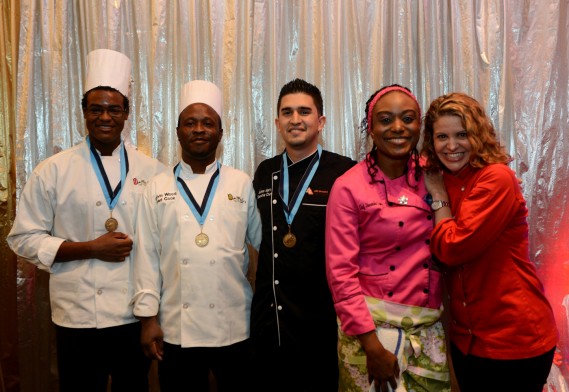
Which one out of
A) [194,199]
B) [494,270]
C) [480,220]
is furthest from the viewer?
[194,199]

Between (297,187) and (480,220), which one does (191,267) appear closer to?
(297,187)

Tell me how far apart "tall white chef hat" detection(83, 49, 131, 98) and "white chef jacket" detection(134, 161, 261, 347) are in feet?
1.88

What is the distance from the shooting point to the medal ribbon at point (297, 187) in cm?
216

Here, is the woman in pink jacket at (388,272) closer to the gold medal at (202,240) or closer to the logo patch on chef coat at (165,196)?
the gold medal at (202,240)

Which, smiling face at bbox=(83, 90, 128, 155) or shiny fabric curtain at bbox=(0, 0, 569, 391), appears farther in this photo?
shiny fabric curtain at bbox=(0, 0, 569, 391)

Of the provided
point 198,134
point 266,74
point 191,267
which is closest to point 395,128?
point 198,134

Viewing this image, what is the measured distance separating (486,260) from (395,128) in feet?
2.04

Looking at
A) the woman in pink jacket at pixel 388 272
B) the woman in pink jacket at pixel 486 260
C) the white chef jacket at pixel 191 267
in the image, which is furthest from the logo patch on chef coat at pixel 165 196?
the woman in pink jacket at pixel 486 260

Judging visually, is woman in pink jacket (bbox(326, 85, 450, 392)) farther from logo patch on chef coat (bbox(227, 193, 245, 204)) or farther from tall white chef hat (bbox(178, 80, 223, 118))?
tall white chef hat (bbox(178, 80, 223, 118))

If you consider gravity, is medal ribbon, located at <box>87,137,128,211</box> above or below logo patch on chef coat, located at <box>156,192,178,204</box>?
above

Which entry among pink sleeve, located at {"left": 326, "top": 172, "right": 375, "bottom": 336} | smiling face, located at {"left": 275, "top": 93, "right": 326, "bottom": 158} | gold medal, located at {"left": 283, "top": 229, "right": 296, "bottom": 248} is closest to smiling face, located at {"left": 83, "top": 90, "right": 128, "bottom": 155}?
smiling face, located at {"left": 275, "top": 93, "right": 326, "bottom": 158}

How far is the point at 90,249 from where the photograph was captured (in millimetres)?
2137

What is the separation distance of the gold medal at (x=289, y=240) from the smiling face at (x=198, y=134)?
54 cm

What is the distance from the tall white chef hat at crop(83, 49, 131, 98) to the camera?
2352 mm
